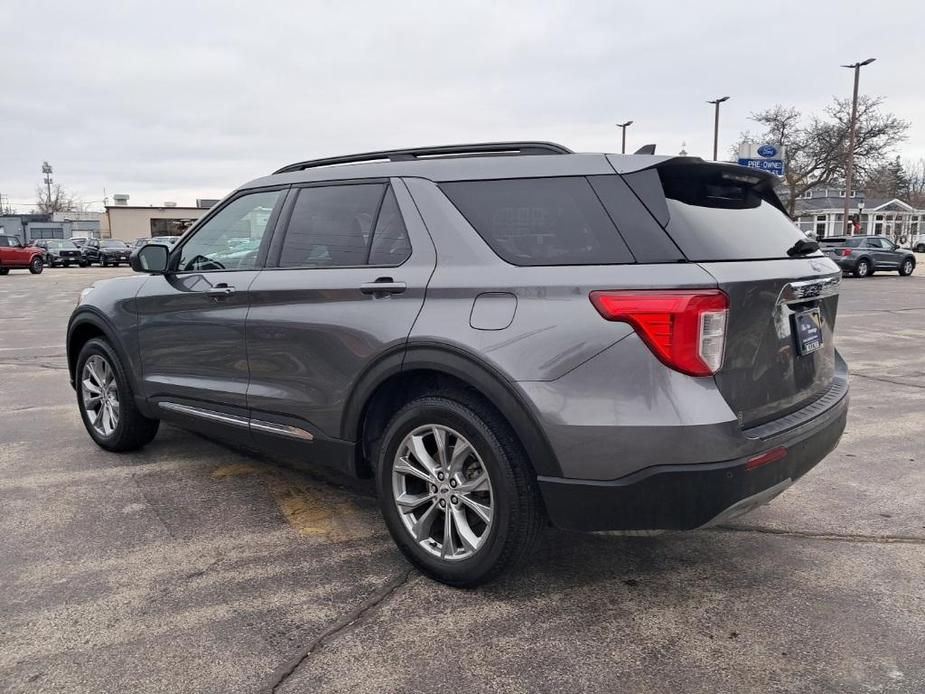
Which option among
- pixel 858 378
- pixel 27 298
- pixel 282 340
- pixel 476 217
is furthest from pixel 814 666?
pixel 27 298

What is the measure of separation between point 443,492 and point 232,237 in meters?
2.02

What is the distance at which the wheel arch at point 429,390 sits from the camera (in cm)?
267

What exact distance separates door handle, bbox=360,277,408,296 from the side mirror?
184cm

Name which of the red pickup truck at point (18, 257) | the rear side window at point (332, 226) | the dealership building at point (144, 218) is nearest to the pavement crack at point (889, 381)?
the rear side window at point (332, 226)

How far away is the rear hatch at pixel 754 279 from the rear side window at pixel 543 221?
7.6 inches

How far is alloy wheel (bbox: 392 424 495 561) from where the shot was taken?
290cm

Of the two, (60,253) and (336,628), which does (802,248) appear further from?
(60,253)

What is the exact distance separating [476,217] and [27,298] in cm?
1977

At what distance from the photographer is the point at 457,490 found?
294 cm

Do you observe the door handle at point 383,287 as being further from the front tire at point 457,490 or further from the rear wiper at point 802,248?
the rear wiper at point 802,248

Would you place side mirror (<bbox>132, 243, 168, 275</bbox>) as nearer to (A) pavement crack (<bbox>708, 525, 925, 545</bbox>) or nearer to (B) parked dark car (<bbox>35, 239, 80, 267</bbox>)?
(A) pavement crack (<bbox>708, 525, 925, 545</bbox>)

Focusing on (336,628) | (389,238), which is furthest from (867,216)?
(336,628)

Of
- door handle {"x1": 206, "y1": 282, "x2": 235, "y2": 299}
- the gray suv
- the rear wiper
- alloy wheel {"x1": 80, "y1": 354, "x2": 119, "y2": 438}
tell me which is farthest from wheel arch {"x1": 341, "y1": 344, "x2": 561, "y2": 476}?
alloy wheel {"x1": 80, "y1": 354, "x2": 119, "y2": 438}

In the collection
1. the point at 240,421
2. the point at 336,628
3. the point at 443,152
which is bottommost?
the point at 336,628
